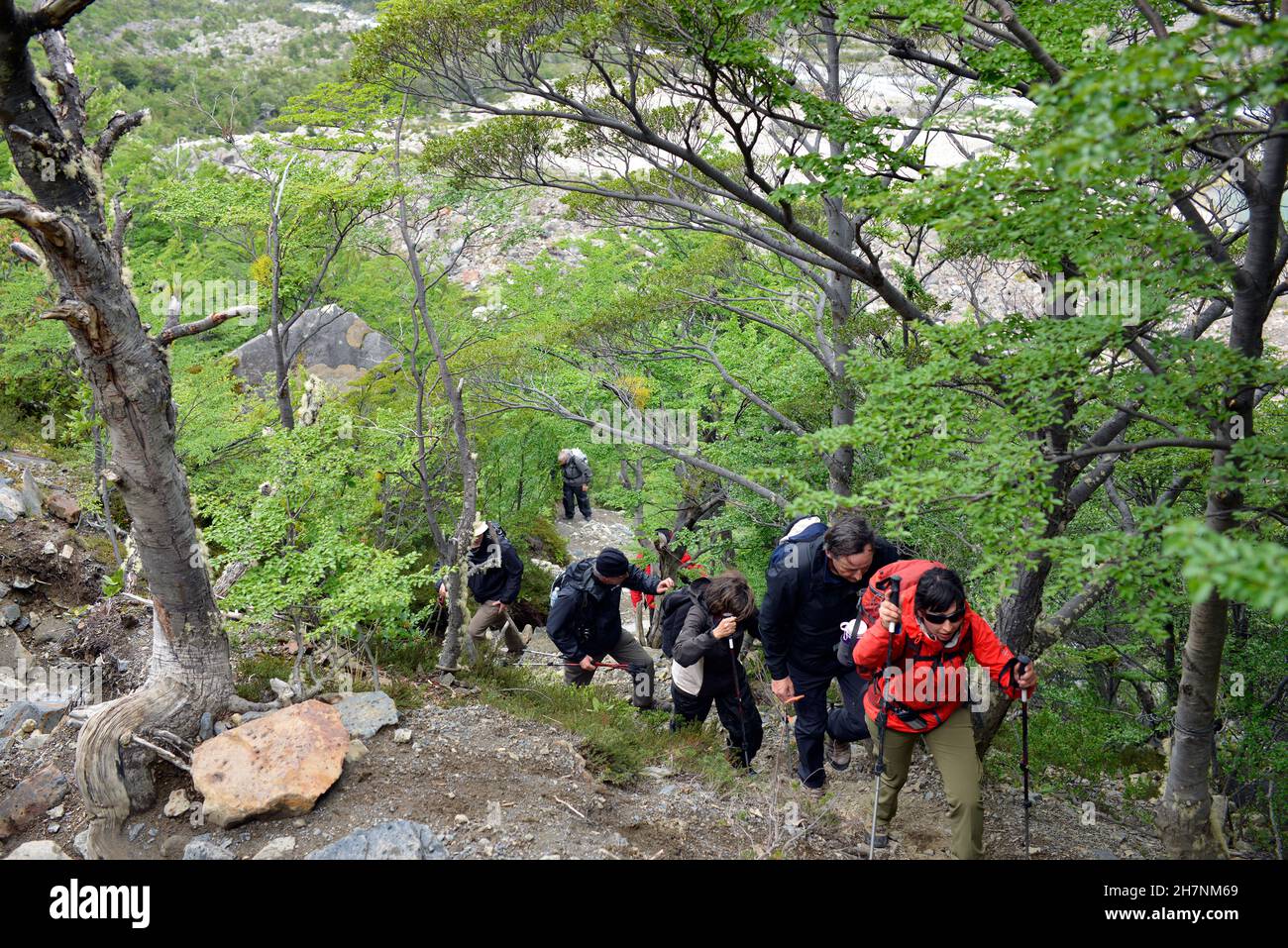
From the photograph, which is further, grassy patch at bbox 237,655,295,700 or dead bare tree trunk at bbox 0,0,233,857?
grassy patch at bbox 237,655,295,700

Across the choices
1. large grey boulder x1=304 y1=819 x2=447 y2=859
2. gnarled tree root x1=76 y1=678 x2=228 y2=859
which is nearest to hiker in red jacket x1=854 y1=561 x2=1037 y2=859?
large grey boulder x1=304 y1=819 x2=447 y2=859

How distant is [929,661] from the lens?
4172 mm

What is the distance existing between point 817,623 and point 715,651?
0.81 metres

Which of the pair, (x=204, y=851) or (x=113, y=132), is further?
(x=204, y=851)

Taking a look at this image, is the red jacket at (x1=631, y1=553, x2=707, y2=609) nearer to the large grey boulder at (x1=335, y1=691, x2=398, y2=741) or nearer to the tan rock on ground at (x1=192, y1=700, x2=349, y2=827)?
the large grey boulder at (x1=335, y1=691, x2=398, y2=741)

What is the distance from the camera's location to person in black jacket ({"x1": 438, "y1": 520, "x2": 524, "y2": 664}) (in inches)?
295

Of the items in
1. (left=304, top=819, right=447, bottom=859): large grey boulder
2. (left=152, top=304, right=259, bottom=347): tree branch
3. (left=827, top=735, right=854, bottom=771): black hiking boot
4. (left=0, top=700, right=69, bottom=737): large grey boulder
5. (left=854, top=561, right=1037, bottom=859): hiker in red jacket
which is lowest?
(left=827, top=735, right=854, bottom=771): black hiking boot

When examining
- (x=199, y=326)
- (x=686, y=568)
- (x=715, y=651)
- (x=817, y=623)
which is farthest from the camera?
(x=686, y=568)

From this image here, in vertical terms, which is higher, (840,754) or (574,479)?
(574,479)

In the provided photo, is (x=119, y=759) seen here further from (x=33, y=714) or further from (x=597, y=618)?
(x=597, y=618)

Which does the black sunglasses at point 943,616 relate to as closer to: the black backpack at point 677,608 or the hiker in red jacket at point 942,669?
the hiker in red jacket at point 942,669

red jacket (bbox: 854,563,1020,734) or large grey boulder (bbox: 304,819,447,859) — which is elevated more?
red jacket (bbox: 854,563,1020,734)

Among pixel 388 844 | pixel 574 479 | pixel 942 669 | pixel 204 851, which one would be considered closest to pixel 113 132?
pixel 204 851

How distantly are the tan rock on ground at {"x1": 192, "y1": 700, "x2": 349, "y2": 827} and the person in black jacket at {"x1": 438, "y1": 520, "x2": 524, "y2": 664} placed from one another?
2.59m
